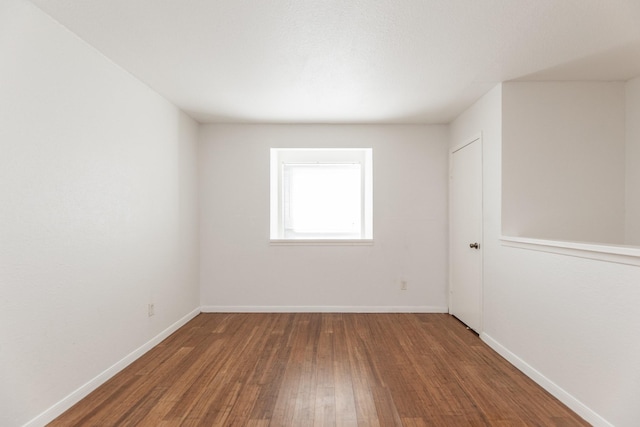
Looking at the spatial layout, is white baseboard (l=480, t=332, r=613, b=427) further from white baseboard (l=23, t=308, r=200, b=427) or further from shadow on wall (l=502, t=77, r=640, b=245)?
white baseboard (l=23, t=308, r=200, b=427)

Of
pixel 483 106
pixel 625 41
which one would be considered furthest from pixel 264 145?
pixel 625 41

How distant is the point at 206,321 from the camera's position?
4.03m

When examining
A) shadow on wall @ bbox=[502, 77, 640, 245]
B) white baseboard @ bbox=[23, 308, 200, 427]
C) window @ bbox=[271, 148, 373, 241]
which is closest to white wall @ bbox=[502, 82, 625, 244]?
shadow on wall @ bbox=[502, 77, 640, 245]

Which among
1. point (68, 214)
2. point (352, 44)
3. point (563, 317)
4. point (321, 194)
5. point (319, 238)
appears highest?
point (352, 44)

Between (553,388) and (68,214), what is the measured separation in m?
3.46

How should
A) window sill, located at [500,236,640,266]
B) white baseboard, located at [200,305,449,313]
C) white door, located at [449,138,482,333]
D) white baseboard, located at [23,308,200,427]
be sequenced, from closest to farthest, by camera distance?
window sill, located at [500,236,640,266]
white baseboard, located at [23,308,200,427]
white door, located at [449,138,482,333]
white baseboard, located at [200,305,449,313]

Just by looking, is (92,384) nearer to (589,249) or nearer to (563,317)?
(563,317)

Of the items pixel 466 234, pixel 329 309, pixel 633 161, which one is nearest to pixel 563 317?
pixel 466 234

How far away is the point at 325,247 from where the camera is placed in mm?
4445

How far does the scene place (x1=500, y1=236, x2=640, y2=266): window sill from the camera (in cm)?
180

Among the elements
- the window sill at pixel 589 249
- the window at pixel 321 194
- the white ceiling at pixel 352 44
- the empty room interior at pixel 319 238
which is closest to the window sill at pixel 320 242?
the empty room interior at pixel 319 238

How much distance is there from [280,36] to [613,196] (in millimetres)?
3202

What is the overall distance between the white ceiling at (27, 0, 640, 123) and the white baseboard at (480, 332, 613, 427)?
2.39 metres

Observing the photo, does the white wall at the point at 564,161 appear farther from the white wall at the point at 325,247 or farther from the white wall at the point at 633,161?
the white wall at the point at 325,247
